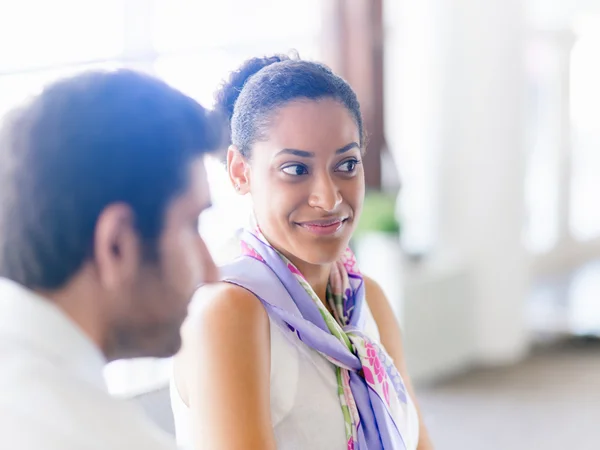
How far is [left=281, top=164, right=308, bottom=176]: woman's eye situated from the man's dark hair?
52 centimetres

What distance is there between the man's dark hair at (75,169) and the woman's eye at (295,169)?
0.52 metres

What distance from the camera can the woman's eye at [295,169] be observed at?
1.35m

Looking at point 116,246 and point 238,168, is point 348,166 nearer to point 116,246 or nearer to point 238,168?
point 238,168

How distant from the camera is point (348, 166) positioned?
1380mm

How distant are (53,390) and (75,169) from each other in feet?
0.64

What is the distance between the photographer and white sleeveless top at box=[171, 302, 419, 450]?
1312 millimetres

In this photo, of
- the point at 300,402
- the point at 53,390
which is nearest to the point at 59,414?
the point at 53,390

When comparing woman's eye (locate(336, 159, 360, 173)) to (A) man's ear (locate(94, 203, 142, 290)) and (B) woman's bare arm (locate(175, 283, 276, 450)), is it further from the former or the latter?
(A) man's ear (locate(94, 203, 142, 290))

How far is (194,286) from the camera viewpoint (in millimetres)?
897

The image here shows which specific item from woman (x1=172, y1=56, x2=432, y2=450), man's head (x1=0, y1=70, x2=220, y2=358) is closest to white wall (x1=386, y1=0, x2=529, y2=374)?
woman (x1=172, y1=56, x2=432, y2=450)

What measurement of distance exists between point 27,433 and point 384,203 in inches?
140

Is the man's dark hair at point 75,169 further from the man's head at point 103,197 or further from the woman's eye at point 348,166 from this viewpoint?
the woman's eye at point 348,166

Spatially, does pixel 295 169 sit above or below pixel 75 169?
below

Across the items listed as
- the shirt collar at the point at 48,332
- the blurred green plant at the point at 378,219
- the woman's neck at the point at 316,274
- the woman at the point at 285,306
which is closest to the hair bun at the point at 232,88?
the woman at the point at 285,306
